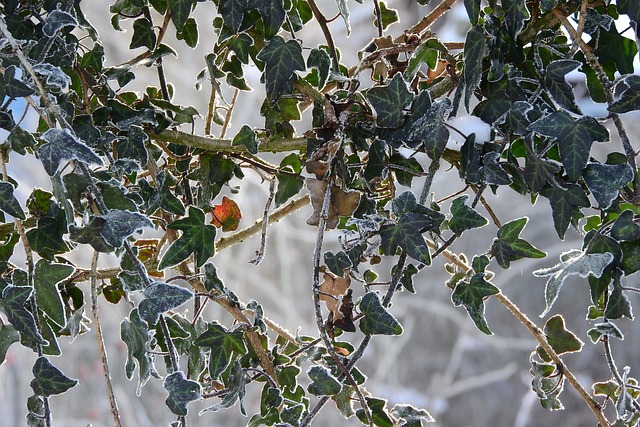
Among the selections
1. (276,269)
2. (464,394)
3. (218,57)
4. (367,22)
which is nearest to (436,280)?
(464,394)

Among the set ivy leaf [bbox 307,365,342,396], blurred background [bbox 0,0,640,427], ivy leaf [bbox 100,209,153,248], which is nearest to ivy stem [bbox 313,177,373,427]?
ivy leaf [bbox 307,365,342,396]

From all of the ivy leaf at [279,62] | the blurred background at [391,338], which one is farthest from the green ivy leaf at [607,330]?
the blurred background at [391,338]

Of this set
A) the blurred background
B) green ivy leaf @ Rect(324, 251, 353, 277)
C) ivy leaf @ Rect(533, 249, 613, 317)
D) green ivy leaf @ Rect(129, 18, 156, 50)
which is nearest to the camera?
ivy leaf @ Rect(533, 249, 613, 317)

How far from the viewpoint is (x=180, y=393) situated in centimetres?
47

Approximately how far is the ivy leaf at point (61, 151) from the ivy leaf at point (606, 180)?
311mm

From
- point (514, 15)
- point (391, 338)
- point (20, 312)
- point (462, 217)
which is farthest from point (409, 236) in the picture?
point (391, 338)

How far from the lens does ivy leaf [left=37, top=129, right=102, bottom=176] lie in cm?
43

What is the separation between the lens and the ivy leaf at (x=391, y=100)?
0.50 metres

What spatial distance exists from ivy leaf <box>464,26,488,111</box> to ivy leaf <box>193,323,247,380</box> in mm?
248

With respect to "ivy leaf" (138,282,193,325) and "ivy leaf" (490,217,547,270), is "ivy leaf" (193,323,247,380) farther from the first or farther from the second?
"ivy leaf" (490,217,547,270)

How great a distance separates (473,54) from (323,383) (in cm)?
25

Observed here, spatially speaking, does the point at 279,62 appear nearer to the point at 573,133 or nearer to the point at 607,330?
the point at 573,133

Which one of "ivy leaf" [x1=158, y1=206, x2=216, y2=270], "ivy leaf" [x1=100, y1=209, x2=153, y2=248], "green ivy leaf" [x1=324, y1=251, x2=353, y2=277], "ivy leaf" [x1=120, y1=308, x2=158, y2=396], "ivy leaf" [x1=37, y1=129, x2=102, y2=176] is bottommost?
"ivy leaf" [x1=120, y1=308, x2=158, y2=396]

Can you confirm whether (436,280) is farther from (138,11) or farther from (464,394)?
(138,11)
